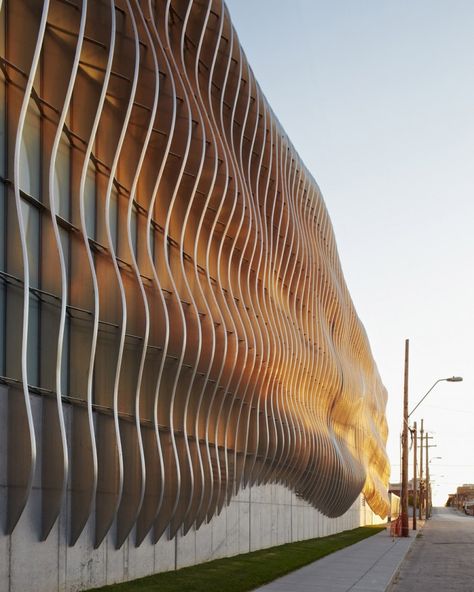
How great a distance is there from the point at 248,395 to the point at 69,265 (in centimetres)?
1200

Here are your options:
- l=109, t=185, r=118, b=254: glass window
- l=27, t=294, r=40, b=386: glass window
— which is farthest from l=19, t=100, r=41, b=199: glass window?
l=109, t=185, r=118, b=254: glass window

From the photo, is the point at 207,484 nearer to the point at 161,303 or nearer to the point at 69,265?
the point at 161,303

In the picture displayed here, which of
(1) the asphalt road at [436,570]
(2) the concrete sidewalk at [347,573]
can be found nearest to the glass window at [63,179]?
(2) the concrete sidewalk at [347,573]

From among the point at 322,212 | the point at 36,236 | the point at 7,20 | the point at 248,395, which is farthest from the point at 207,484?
the point at 322,212

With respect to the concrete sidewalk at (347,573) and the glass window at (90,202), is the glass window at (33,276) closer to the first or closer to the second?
the glass window at (90,202)

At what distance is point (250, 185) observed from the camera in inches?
1205

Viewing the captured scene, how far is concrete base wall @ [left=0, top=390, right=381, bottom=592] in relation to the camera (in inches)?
598

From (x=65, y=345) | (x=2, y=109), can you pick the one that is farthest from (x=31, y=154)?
(x=65, y=345)

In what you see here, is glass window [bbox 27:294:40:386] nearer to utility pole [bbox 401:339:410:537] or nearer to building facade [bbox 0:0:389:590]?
building facade [bbox 0:0:389:590]

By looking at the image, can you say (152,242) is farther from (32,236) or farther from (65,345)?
(32,236)

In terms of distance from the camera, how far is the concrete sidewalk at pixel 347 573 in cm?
2077

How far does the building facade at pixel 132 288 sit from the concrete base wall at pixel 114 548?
0.20 feet

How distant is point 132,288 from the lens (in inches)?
800

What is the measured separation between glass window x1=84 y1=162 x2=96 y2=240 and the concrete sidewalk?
7394 mm
